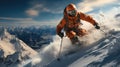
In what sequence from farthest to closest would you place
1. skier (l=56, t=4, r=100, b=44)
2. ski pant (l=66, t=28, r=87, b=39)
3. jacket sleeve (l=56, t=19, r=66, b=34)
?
jacket sleeve (l=56, t=19, r=66, b=34)
ski pant (l=66, t=28, r=87, b=39)
skier (l=56, t=4, r=100, b=44)

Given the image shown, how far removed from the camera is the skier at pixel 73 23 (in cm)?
1480

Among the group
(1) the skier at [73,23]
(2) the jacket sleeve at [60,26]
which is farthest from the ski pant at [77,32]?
(2) the jacket sleeve at [60,26]

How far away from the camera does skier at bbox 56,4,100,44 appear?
48.6ft

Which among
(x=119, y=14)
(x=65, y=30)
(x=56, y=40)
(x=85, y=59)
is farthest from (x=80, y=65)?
(x=119, y=14)

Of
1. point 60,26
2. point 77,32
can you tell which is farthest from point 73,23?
point 60,26

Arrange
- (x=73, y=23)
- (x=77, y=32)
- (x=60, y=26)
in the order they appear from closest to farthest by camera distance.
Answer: (x=73, y=23)
(x=77, y=32)
(x=60, y=26)

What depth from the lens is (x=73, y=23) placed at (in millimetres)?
15531

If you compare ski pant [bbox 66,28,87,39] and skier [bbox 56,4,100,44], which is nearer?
skier [bbox 56,4,100,44]

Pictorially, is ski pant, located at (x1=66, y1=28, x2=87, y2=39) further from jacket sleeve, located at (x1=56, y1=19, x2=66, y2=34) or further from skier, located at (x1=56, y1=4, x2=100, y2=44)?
jacket sleeve, located at (x1=56, y1=19, x2=66, y2=34)

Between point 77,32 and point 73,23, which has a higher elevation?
point 73,23

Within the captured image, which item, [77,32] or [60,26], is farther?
[60,26]

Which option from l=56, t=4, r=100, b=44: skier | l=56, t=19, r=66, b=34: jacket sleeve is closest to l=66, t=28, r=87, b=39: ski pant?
l=56, t=4, r=100, b=44: skier

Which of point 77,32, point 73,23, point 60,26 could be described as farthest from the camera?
point 60,26

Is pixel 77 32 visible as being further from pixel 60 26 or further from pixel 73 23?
pixel 60 26
